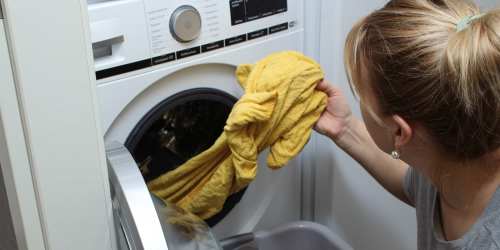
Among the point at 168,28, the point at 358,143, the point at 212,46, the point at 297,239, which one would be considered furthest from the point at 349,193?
the point at 168,28

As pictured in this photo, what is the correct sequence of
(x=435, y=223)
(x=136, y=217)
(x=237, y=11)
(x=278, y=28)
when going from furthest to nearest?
1. (x=278, y=28)
2. (x=237, y=11)
3. (x=435, y=223)
4. (x=136, y=217)

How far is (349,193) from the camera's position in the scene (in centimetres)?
154

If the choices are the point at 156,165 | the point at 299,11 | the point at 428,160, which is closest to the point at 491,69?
the point at 428,160

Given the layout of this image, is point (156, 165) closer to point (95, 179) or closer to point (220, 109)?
point (220, 109)

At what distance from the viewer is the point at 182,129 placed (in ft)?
4.42

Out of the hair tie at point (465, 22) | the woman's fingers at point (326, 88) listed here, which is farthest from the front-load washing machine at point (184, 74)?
the hair tie at point (465, 22)

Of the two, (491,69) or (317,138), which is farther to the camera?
(317,138)

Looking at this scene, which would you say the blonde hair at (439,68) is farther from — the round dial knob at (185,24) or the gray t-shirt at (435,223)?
the round dial knob at (185,24)

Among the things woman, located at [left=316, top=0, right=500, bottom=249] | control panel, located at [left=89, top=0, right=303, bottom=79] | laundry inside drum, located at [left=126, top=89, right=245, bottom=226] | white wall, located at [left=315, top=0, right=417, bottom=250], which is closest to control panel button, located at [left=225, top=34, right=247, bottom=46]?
control panel, located at [left=89, top=0, right=303, bottom=79]

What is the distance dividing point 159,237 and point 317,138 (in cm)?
85

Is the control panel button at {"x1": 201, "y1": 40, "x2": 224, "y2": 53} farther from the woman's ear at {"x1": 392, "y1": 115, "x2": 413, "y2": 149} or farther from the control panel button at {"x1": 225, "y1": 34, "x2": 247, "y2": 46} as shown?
the woman's ear at {"x1": 392, "y1": 115, "x2": 413, "y2": 149}

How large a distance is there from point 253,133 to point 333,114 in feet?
0.57

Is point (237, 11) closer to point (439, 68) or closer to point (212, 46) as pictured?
point (212, 46)

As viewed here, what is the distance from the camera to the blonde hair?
2.42 feet
